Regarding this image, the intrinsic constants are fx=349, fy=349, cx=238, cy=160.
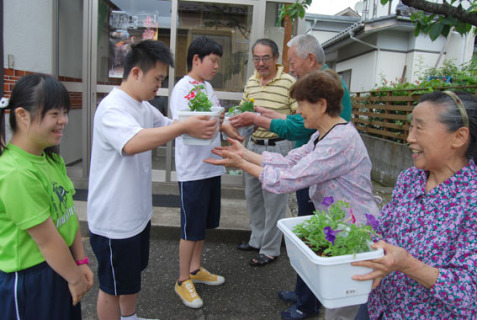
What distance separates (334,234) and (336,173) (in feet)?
2.01

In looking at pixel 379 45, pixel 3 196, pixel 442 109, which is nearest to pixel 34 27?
pixel 3 196

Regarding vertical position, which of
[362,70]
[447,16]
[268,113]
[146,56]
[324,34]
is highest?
[324,34]

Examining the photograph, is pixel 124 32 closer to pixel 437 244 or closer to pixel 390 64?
pixel 437 244

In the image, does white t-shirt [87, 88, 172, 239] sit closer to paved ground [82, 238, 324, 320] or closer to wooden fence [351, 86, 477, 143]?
paved ground [82, 238, 324, 320]

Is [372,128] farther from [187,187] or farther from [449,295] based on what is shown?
[449,295]

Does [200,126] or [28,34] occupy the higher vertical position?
[28,34]

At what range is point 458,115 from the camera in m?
1.43

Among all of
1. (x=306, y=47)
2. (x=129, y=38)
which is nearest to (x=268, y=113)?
(x=306, y=47)

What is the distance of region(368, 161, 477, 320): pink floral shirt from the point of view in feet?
4.40

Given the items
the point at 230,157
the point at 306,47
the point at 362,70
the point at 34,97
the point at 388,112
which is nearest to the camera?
the point at 34,97

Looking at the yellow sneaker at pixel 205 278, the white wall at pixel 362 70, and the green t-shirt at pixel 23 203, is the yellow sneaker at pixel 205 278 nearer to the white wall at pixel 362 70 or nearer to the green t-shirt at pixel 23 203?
the green t-shirt at pixel 23 203

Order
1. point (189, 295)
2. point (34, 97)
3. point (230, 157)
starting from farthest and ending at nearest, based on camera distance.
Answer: point (189, 295), point (230, 157), point (34, 97)

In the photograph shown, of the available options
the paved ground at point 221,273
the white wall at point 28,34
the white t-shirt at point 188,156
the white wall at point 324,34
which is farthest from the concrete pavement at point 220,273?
the white wall at point 324,34

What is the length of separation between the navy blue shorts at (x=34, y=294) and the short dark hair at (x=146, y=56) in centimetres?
120
